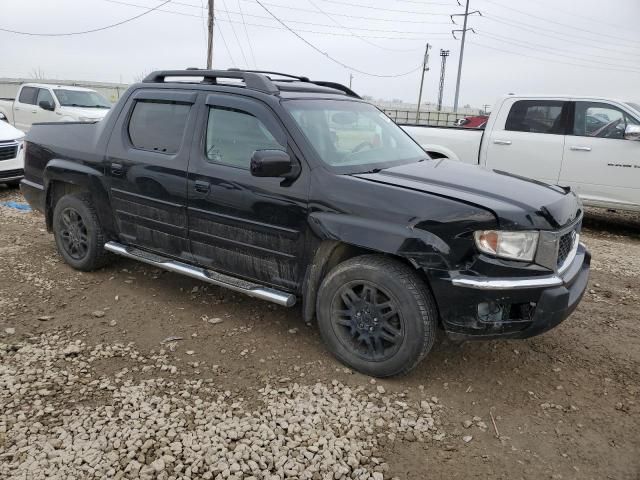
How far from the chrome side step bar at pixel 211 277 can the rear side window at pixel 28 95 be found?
10.7 meters

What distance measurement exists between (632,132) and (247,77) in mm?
5455

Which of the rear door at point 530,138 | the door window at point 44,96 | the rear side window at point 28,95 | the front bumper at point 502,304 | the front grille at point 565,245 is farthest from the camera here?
the rear side window at point 28,95

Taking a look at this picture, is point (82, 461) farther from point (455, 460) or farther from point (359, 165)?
point (359, 165)

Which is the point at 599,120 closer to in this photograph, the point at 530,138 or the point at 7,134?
the point at 530,138

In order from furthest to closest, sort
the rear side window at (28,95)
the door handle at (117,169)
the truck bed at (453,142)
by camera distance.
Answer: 1. the rear side window at (28,95)
2. the truck bed at (453,142)
3. the door handle at (117,169)

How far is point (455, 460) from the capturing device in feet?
8.75

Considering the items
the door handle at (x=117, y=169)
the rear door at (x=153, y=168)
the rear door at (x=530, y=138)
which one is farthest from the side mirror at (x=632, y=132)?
the door handle at (x=117, y=169)

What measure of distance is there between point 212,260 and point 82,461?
1.74 meters

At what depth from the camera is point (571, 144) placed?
7.29 metres

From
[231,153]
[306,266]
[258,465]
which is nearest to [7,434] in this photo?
[258,465]

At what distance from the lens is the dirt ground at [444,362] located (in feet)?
8.91

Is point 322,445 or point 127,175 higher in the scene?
point 127,175

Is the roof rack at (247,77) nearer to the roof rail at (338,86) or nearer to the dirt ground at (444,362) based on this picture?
the roof rail at (338,86)

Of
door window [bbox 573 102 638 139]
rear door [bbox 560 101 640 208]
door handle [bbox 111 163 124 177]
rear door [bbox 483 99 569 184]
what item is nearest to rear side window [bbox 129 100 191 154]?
door handle [bbox 111 163 124 177]
